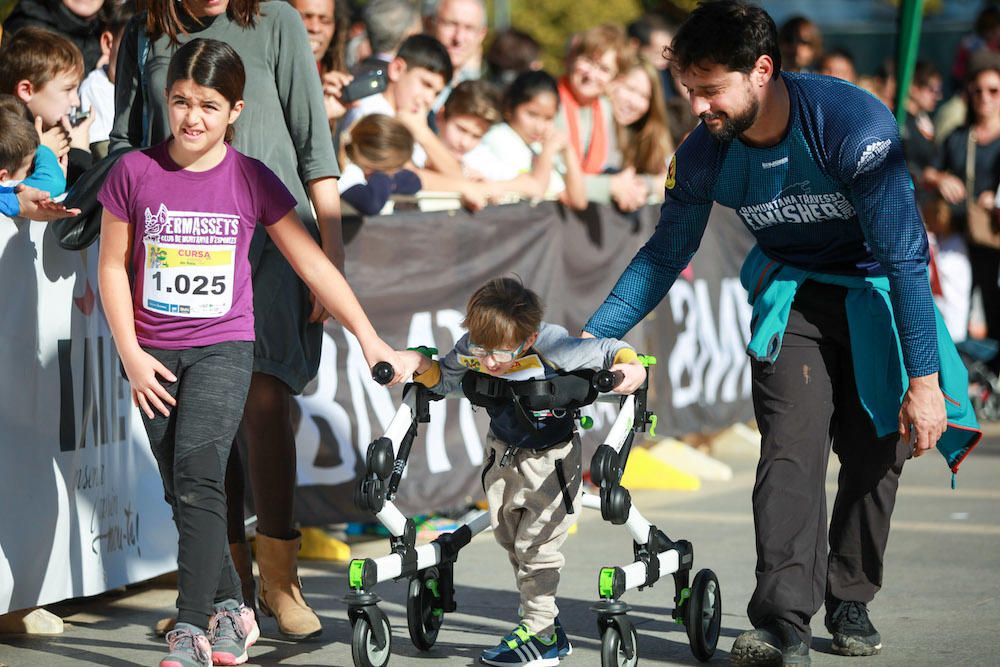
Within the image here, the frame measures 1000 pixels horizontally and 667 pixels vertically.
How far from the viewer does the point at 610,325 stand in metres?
4.89

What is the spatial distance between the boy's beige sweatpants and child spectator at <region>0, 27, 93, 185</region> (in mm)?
2238

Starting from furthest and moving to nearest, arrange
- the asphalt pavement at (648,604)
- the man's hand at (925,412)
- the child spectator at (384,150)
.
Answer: the child spectator at (384,150) < the asphalt pavement at (648,604) < the man's hand at (925,412)

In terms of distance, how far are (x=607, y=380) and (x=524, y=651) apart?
0.93m

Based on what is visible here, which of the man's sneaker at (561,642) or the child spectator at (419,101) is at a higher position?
the child spectator at (419,101)

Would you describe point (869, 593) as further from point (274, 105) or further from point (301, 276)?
point (274, 105)

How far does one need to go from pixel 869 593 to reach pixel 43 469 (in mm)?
2717

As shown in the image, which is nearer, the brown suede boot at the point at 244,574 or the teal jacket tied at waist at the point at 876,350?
the teal jacket tied at waist at the point at 876,350

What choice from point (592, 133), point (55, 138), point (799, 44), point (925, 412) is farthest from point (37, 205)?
point (799, 44)

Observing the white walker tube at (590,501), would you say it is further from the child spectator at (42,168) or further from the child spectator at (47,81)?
the child spectator at (47,81)

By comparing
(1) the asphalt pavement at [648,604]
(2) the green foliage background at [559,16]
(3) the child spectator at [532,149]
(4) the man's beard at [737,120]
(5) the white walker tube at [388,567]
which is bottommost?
(1) the asphalt pavement at [648,604]

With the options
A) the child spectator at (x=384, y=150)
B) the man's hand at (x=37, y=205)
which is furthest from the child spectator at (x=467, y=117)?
the man's hand at (x=37, y=205)

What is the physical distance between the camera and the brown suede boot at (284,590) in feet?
16.7

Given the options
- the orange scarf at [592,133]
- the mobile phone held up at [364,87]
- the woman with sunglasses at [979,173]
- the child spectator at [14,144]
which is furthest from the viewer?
the woman with sunglasses at [979,173]

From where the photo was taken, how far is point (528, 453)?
15.4 ft
